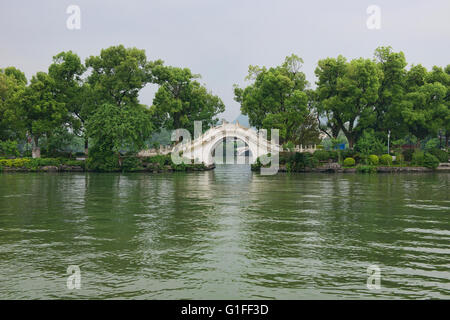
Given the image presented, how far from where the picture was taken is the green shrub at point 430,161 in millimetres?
45188

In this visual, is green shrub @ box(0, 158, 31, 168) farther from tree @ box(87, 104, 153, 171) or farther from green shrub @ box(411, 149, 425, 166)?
green shrub @ box(411, 149, 425, 166)

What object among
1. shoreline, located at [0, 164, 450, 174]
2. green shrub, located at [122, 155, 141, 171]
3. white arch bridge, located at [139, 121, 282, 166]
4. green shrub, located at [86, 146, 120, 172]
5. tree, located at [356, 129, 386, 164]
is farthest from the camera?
white arch bridge, located at [139, 121, 282, 166]

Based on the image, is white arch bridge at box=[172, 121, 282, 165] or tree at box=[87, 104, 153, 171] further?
white arch bridge at box=[172, 121, 282, 165]

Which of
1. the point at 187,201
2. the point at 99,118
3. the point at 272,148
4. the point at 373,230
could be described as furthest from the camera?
the point at 272,148

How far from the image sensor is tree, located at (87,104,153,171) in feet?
143

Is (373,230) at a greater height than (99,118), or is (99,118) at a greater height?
(99,118)

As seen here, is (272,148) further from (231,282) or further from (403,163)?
(231,282)

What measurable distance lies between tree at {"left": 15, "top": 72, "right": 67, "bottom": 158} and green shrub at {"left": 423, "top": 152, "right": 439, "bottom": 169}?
37.4 meters

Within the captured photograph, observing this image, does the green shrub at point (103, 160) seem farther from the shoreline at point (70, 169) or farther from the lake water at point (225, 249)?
the lake water at point (225, 249)

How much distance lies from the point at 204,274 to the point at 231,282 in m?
0.62

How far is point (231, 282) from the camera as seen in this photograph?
7531 millimetres

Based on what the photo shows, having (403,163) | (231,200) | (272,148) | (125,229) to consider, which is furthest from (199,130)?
(125,229)

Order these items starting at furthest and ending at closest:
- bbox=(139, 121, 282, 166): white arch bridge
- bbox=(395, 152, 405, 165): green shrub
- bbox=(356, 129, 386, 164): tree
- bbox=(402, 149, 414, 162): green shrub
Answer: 1. bbox=(139, 121, 282, 166): white arch bridge
2. bbox=(402, 149, 414, 162): green shrub
3. bbox=(395, 152, 405, 165): green shrub
4. bbox=(356, 129, 386, 164): tree

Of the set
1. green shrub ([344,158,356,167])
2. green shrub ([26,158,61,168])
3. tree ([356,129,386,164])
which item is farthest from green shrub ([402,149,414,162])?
green shrub ([26,158,61,168])
